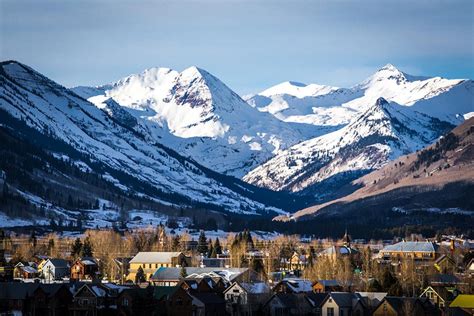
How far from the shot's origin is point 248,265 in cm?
19812

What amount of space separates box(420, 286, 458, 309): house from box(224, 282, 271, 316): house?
21.3 metres

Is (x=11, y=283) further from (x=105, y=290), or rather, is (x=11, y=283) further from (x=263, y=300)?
(x=263, y=300)

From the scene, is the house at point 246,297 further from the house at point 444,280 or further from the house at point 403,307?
the house at point 444,280

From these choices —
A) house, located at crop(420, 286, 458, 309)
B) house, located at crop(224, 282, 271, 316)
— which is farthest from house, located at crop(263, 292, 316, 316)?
house, located at crop(420, 286, 458, 309)

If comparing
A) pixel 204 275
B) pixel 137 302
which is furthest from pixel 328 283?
pixel 137 302

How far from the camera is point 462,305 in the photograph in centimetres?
14325

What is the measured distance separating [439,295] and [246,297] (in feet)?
83.9

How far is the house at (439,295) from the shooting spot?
149 meters

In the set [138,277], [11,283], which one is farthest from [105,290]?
[138,277]

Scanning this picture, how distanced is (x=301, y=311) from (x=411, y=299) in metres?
15.1

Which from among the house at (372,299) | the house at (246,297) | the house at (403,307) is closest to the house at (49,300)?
the house at (246,297)

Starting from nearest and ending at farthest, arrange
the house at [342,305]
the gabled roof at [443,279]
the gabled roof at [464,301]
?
1. the gabled roof at [464,301]
2. the house at [342,305]
3. the gabled roof at [443,279]

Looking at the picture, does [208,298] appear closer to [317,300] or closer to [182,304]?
[182,304]

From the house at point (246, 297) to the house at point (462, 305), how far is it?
78.7 ft
